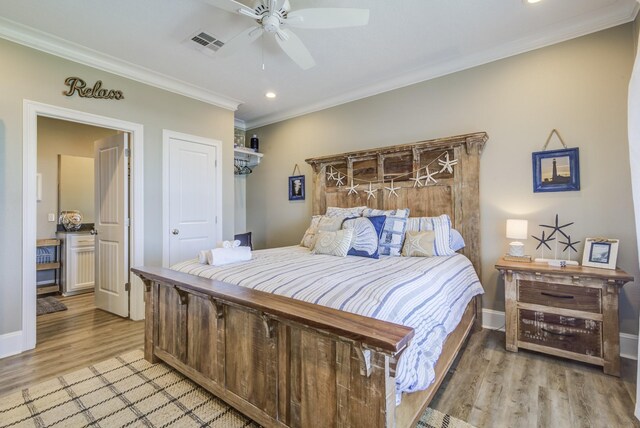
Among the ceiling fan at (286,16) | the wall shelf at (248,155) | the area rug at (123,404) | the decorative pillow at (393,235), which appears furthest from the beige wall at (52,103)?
the decorative pillow at (393,235)

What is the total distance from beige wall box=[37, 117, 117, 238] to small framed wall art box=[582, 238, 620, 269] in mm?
5780

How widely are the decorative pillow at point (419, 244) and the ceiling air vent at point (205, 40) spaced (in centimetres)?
246

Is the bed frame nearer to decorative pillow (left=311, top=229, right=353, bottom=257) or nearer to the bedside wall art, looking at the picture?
decorative pillow (left=311, top=229, right=353, bottom=257)

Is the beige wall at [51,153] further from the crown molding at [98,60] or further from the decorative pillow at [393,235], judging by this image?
the decorative pillow at [393,235]

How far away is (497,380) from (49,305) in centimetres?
503

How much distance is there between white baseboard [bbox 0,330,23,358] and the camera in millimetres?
2434

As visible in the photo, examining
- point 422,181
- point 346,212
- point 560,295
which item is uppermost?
point 422,181

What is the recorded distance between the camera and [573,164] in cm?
255

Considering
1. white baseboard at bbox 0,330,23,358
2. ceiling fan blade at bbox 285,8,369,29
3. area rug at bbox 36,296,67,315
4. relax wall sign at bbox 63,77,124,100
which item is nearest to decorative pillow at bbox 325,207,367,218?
ceiling fan blade at bbox 285,8,369,29

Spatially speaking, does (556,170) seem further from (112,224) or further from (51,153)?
(51,153)

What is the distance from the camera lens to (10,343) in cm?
247

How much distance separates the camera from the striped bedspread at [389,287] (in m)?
1.36

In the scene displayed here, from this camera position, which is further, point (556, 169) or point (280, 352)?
point (556, 169)

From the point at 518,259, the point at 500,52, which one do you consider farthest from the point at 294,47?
the point at 518,259
